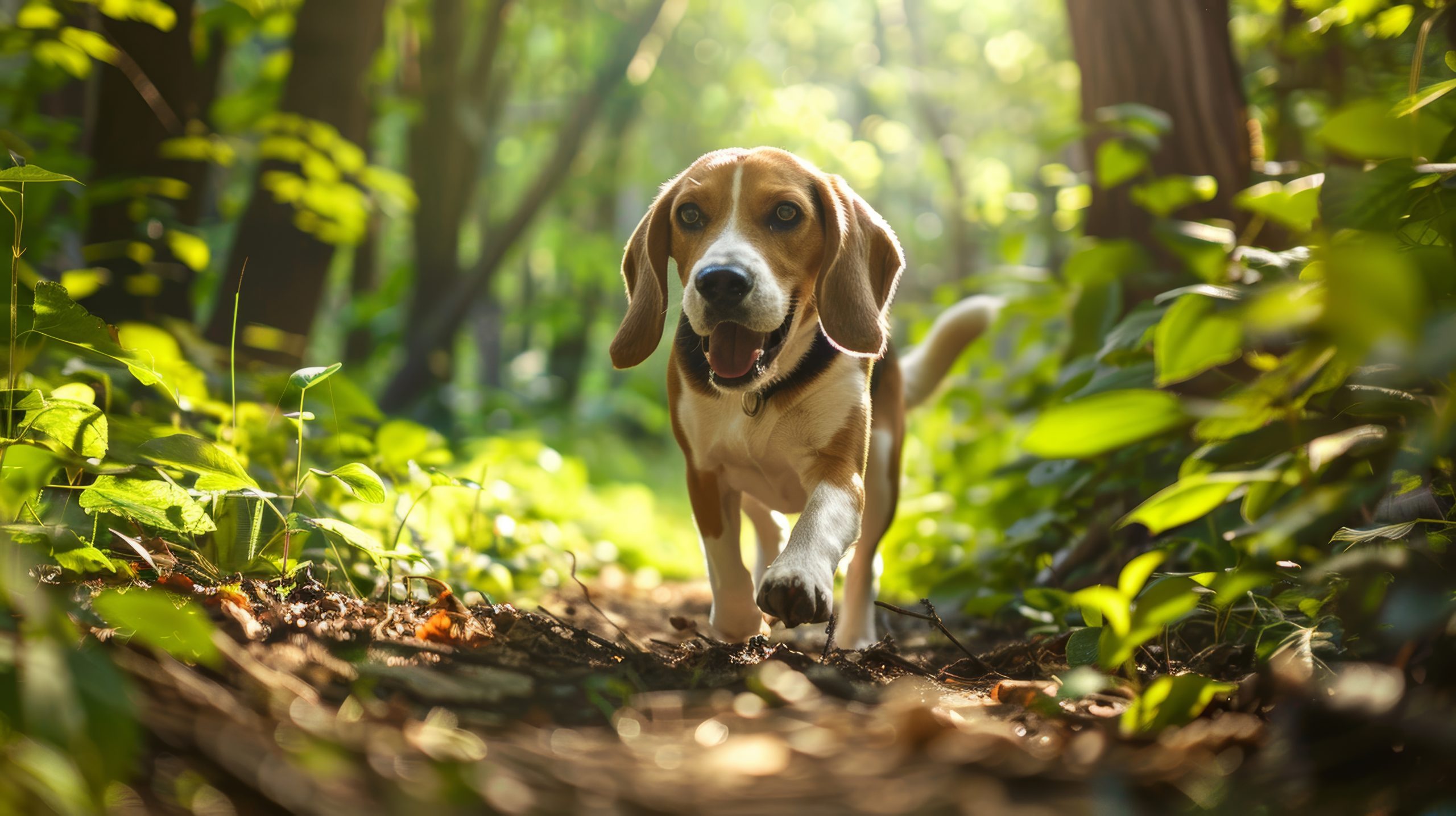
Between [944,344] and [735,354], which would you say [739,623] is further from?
[944,344]

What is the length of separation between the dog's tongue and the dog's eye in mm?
359

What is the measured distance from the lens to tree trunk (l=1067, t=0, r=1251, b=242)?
3.45m

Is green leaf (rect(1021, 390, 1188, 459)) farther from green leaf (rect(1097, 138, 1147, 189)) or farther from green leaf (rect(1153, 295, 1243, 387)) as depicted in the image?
green leaf (rect(1097, 138, 1147, 189))

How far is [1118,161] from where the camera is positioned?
3.06 m

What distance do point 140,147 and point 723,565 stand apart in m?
3.39

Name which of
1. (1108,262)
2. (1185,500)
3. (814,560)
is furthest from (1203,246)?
(1185,500)

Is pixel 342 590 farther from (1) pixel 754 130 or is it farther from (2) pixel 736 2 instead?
(2) pixel 736 2

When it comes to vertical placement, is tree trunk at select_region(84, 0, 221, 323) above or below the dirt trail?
above

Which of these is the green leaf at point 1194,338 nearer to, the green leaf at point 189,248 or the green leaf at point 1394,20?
the green leaf at point 1394,20

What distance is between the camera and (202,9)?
166 inches

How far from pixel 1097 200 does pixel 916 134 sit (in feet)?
79.6

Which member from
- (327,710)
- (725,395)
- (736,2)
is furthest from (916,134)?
(327,710)

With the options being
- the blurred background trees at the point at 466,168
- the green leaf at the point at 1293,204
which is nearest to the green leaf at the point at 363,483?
the blurred background trees at the point at 466,168

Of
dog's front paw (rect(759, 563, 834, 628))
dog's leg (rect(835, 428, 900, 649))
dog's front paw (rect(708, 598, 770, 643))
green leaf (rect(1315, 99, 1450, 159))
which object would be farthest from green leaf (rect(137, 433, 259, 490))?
dog's leg (rect(835, 428, 900, 649))
